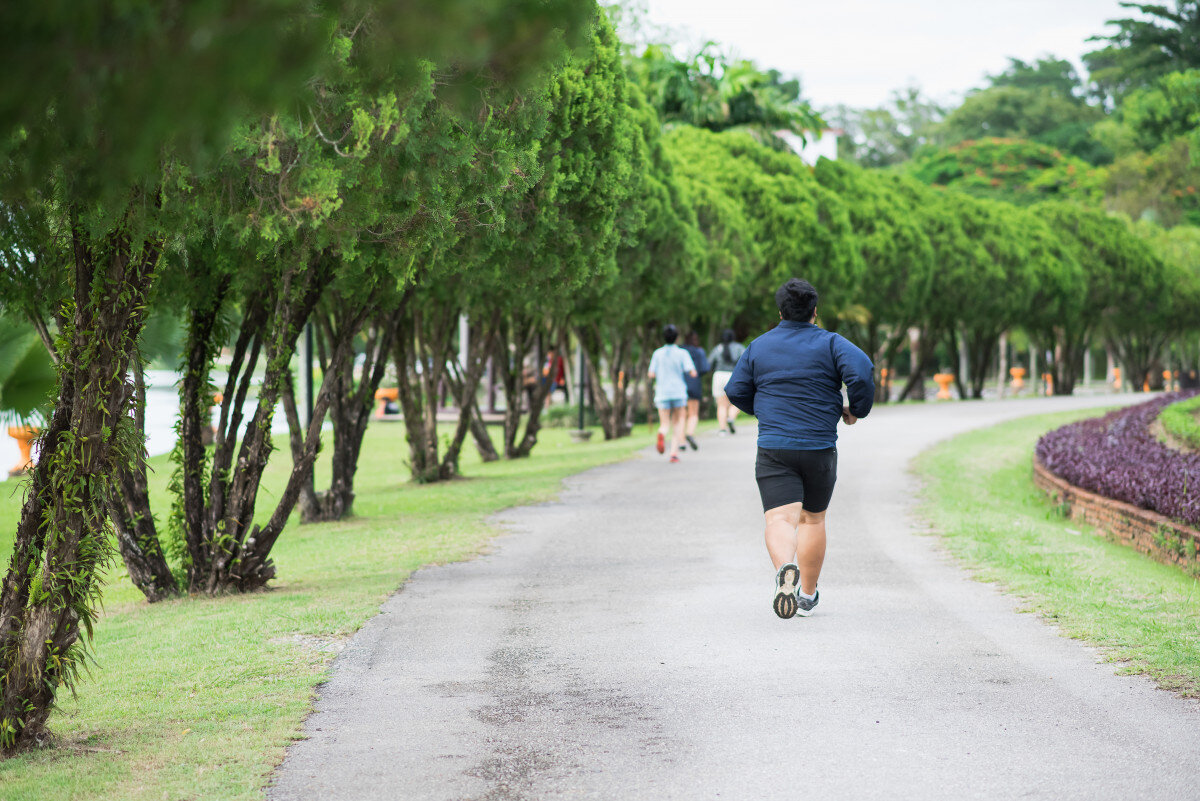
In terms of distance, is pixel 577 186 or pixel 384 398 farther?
pixel 384 398

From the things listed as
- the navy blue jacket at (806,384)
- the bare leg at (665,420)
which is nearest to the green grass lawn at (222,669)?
the navy blue jacket at (806,384)

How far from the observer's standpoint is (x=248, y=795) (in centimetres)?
448

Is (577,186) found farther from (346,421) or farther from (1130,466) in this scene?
(1130,466)

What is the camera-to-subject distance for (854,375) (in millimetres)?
7188

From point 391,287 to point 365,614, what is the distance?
9.60 feet

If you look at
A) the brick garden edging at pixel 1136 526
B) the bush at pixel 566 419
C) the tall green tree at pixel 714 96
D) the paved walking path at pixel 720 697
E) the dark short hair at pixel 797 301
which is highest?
the tall green tree at pixel 714 96

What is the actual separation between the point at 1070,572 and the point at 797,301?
3.21m

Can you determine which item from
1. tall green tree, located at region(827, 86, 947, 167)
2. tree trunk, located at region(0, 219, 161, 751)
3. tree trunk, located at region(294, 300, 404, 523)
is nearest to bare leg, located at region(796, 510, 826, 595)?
tree trunk, located at region(0, 219, 161, 751)

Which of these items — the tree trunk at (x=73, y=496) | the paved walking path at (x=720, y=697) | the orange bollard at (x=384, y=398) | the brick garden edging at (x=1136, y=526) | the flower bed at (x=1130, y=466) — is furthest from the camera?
the orange bollard at (x=384, y=398)

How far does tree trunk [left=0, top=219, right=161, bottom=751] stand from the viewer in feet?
17.1

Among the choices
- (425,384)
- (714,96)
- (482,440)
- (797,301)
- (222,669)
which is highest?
(714,96)

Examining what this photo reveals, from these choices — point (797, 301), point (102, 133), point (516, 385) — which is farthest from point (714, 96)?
point (102, 133)

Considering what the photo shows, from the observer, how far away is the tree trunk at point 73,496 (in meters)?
5.23

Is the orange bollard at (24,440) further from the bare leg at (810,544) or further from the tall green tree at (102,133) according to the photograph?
the bare leg at (810,544)
